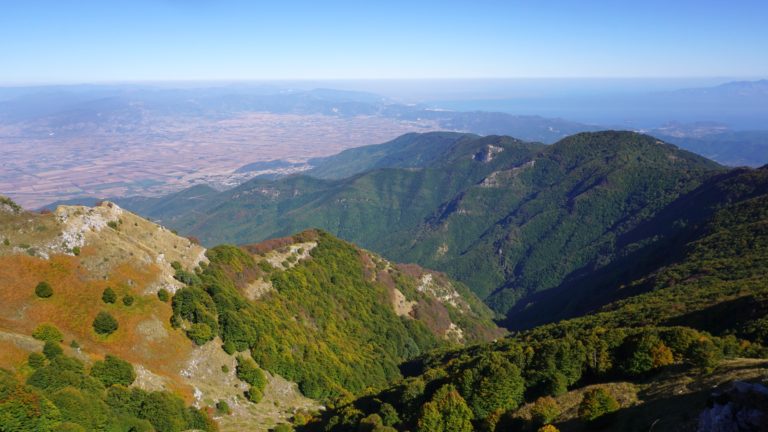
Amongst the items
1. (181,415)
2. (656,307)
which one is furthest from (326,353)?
(656,307)

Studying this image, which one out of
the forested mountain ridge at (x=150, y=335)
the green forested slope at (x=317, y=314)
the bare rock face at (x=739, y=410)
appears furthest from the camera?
the green forested slope at (x=317, y=314)

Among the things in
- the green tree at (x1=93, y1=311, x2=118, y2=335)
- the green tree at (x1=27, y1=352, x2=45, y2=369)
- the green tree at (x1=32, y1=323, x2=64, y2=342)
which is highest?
the green tree at (x1=32, y1=323, x2=64, y2=342)

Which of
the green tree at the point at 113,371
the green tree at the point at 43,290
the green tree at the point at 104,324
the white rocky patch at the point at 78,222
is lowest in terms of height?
the green tree at the point at 113,371

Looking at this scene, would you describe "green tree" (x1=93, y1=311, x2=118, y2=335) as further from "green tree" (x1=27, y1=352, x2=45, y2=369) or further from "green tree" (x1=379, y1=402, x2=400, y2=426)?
"green tree" (x1=379, y1=402, x2=400, y2=426)

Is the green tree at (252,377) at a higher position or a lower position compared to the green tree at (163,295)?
lower

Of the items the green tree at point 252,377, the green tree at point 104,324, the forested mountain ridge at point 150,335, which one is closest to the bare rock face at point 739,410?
the forested mountain ridge at point 150,335

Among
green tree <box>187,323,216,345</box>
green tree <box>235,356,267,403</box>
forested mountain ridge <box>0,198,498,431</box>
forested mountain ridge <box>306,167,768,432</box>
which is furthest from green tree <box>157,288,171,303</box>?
forested mountain ridge <box>306,167,768,432</box>

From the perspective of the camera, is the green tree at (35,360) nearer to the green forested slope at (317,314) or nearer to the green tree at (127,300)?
the green tree at (127,300)
